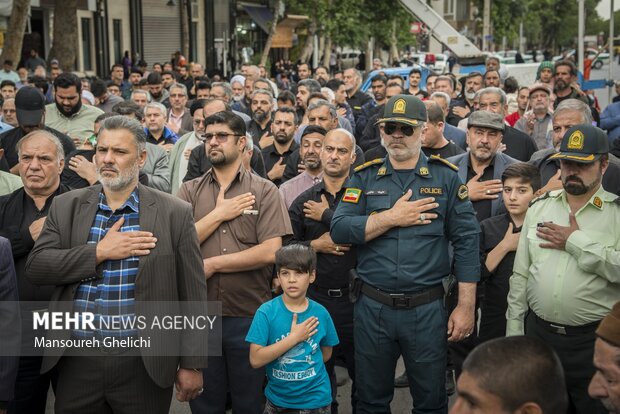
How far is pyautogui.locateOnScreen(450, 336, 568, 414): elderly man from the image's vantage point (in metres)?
2.71

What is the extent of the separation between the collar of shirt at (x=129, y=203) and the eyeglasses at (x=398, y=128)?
5.15 ft

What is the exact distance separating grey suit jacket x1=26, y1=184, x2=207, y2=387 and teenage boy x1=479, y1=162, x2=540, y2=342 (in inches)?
87.6

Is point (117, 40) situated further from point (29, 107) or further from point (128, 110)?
point (29, 107)

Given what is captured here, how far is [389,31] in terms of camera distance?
1766 inches

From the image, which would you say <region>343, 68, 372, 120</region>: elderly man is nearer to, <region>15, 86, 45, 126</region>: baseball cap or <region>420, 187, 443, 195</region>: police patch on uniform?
<region>15, 86, 45, 126</region>: baseball cap

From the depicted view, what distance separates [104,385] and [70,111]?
5266 mm

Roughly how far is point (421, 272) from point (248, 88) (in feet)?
33.2

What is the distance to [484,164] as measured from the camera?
248 inches

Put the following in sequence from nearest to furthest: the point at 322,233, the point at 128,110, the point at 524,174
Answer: the point at 524,174 < the point at 322,233 < the point at 128,110

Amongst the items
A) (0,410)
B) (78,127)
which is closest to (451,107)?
(78,127)

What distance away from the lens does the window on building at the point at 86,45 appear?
2970 centimetres

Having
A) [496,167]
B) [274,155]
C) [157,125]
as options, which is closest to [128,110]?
[157,125]

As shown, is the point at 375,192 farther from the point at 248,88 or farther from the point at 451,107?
the point at 248,88

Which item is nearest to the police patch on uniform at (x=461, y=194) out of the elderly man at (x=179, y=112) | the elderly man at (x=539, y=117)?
the elderly man at (x=539, y=117)
